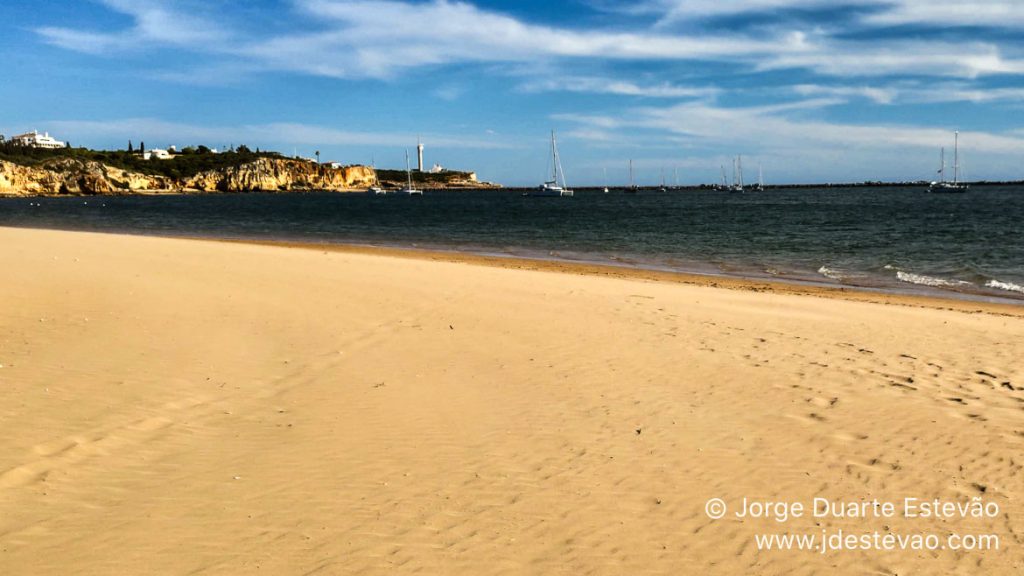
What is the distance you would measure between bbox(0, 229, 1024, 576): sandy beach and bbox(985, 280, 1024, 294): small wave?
8729 millimetres

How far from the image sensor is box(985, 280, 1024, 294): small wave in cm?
1904

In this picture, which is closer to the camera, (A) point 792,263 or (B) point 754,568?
(B) point 754,568

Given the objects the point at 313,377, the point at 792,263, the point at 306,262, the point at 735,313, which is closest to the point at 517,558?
the point at 313,377

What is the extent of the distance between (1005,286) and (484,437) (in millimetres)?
20391

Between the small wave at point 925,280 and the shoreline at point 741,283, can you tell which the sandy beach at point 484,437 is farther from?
the small wave at point 925,280

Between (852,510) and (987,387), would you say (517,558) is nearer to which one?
(852,510)

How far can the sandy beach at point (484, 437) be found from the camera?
14.3ft

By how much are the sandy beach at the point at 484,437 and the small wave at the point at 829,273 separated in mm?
9956

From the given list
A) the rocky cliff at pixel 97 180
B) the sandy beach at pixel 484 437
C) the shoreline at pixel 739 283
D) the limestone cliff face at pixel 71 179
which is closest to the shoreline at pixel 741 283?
the shoreline at pixel 739 283

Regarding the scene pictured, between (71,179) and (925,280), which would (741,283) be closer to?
(925,280)

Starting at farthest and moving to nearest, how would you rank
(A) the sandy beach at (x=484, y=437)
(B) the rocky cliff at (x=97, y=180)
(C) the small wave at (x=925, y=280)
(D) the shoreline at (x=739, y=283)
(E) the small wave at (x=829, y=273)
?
(B) the rocky cliff at (x=97, y=180), (E) the small wave at (x=829, y=273), (C) the small wave at (x=925, y=280), (D) the shoreline at (x=739, y=283), (A) the sandy beach at (x=484, y=437)

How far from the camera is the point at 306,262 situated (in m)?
19.4

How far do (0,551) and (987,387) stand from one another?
995 cm

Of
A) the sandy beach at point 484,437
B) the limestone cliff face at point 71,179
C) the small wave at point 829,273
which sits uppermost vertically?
the limestone cliff face at point 71,179
